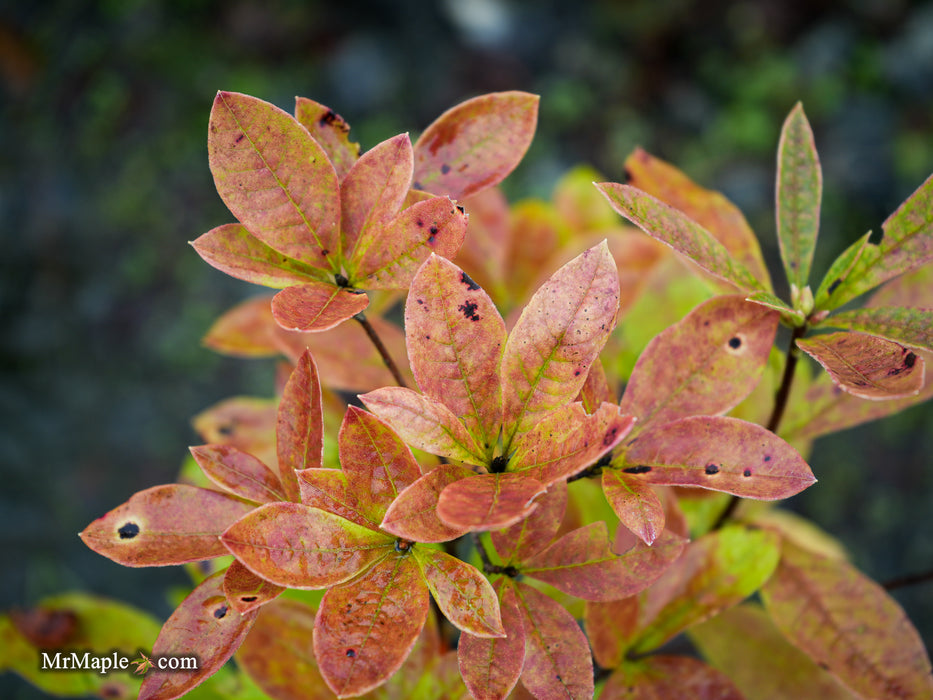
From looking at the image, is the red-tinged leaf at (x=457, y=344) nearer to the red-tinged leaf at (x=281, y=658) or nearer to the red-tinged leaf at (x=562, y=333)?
the red-tinged leaf at (x=562, y=333)

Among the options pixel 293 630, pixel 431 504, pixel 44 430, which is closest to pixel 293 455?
pixel 431 504

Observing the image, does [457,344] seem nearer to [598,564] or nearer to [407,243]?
[407,243]

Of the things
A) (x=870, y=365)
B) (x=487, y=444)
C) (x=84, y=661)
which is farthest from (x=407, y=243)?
(x=84, y=661)

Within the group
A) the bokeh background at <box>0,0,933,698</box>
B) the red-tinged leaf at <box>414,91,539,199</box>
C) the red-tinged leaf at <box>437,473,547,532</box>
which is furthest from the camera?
the bokeh background at <box>0,0,933,698</box>

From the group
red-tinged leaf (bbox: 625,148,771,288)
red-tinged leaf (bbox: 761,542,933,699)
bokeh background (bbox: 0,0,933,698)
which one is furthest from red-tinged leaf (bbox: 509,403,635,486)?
bokeh background (bbox: 0,0,933,698)

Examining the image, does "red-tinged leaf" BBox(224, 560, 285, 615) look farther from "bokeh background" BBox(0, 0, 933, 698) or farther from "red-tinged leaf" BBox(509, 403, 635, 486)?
"bokeh background" BBox(0, 0, 933, 698)

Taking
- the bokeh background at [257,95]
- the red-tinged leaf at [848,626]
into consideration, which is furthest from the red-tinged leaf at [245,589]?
the bokeh background at [257,95]

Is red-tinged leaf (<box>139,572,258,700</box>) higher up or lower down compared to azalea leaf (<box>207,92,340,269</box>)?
lower down
